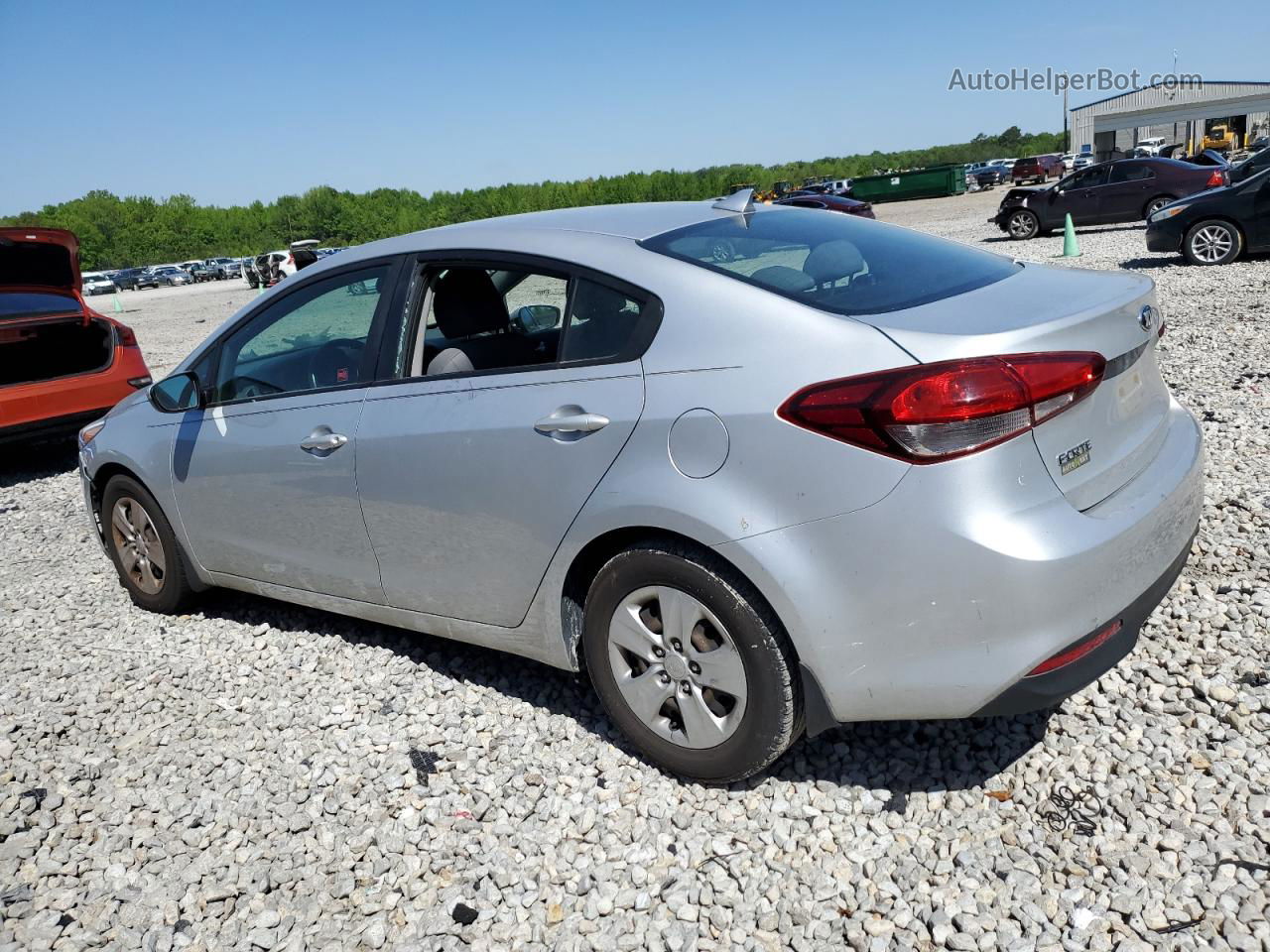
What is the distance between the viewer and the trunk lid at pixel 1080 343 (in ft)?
7.97

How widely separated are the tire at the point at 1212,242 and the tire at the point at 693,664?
556 inches

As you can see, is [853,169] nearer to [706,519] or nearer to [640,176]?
[640,176]

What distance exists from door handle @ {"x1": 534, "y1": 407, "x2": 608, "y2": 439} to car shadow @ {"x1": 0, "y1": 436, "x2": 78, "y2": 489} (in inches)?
274

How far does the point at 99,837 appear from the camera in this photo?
3129 mm

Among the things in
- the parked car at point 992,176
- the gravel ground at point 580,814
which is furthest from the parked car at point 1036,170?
the gravel ground at point 580,814

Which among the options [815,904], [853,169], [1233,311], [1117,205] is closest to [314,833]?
[815,904]

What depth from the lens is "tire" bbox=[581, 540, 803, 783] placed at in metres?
2.64

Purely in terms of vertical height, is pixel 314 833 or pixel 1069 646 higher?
pixel 1069 646

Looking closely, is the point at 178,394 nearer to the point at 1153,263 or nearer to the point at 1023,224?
the point at 1153,263

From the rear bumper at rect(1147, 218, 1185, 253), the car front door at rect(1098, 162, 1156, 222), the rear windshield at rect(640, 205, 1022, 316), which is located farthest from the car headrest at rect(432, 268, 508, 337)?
the car front door at rect(1098, 162, 1156, 222)

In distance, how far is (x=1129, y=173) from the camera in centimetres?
2131

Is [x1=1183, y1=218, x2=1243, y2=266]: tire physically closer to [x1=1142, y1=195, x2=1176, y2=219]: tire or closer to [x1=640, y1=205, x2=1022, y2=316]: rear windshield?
[x1=1142, y1=195, x2=1176, y2=219]: tire

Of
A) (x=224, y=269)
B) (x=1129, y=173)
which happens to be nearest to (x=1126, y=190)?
(x=1129, y=173)

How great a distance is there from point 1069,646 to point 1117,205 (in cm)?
2203
